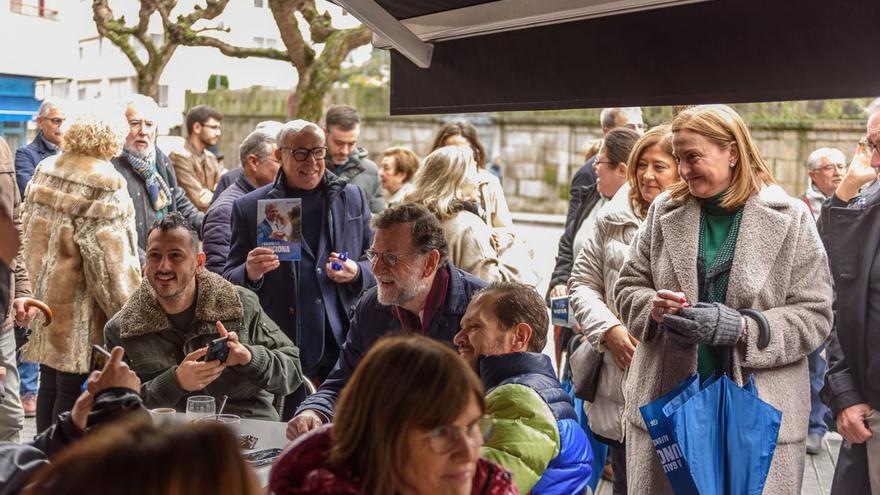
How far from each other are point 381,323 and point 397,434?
2.17 meters

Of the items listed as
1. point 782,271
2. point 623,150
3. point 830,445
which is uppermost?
point 623,150

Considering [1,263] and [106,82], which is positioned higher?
[106,82]

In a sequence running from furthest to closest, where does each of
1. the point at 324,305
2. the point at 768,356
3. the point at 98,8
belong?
the point at 98,8, the point at 324,305, the point at 768,356

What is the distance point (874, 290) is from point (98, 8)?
10658 millimetres

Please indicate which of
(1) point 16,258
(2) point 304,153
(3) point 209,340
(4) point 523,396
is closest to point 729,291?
(4) point 523,396

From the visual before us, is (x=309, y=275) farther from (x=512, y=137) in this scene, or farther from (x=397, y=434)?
(x=512, y=137)

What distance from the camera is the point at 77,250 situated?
19.9 feet

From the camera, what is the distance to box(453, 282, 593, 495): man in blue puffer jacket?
9.51 ft

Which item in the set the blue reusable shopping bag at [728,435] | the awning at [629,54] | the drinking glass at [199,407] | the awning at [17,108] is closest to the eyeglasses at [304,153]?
the awning at [629,54]

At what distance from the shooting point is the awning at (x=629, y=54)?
128 inches

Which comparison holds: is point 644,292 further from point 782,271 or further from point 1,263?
point 1,263

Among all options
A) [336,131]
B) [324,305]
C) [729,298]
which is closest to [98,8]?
[336,131]

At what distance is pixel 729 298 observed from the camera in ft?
12.4

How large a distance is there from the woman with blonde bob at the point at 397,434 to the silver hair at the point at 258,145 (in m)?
4.62
